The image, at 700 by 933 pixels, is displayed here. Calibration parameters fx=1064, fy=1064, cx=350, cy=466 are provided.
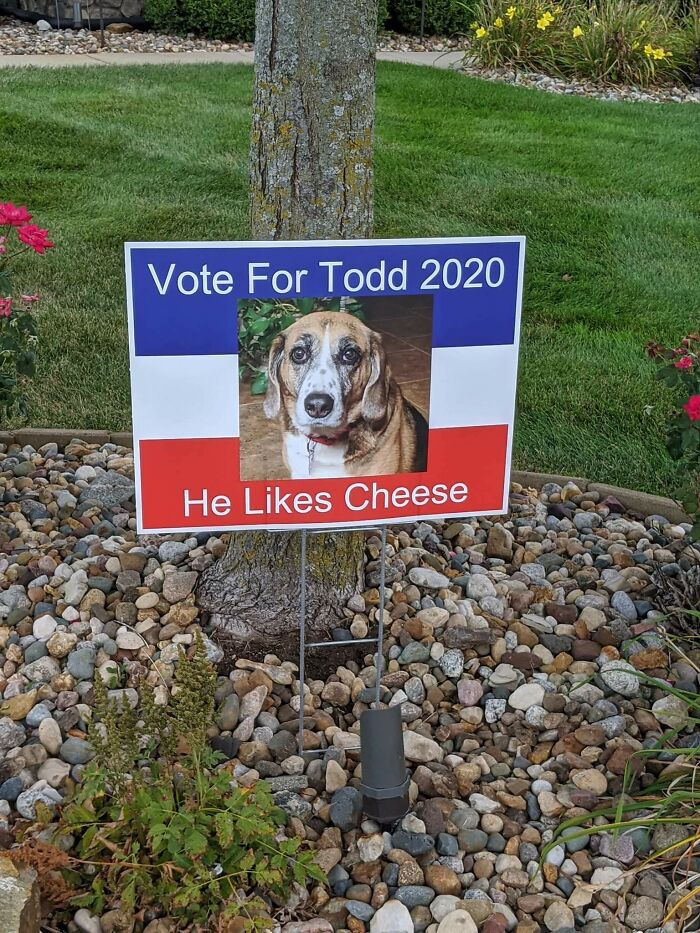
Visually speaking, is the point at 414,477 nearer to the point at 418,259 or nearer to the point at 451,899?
the point at 418,259

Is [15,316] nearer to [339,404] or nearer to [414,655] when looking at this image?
[339,404]

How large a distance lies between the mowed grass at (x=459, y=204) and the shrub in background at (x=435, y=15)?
2567mm

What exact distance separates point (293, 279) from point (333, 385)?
257 millimetres

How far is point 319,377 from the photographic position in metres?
2.36

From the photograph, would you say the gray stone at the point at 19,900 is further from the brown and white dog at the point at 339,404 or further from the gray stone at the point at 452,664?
the gray stone at the point at 452,664

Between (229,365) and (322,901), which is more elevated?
(229,365)

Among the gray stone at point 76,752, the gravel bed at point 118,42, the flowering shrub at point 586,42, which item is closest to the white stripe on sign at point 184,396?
the gray stone at point 76,752

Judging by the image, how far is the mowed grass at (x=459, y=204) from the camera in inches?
175

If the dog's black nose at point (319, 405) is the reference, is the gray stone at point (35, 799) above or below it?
below

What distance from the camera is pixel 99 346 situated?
4.87 metres

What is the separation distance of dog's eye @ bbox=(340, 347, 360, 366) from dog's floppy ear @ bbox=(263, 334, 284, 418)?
135 millimetres

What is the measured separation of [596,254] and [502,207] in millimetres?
817

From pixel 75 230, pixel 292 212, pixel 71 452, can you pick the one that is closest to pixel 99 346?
pixel 71 452

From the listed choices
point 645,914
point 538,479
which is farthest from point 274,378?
point 538,479
